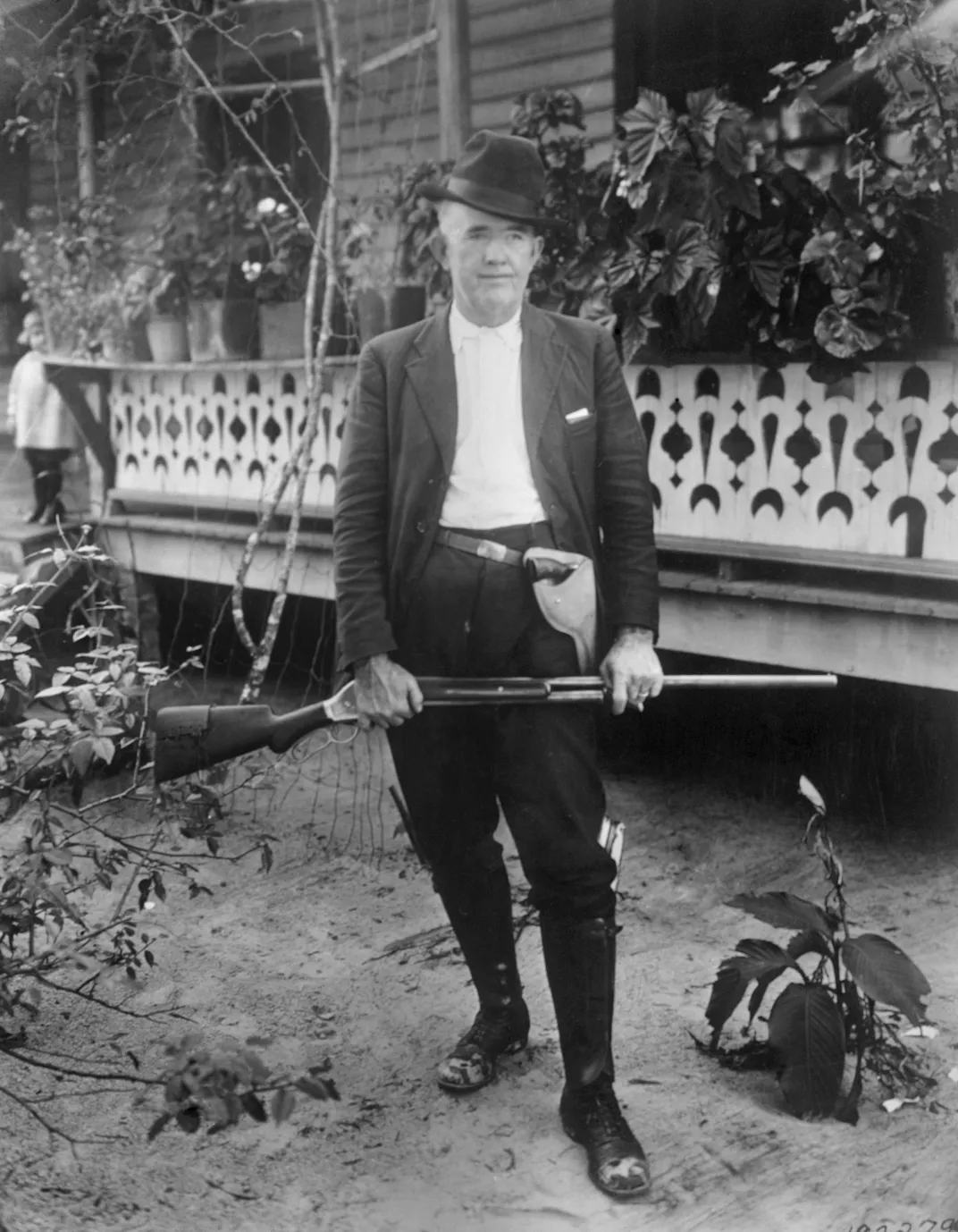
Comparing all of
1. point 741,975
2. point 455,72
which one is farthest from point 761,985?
point 455,72

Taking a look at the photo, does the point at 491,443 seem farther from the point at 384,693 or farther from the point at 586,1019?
the point at 586,1019

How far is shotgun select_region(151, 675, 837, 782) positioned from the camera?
289 cm

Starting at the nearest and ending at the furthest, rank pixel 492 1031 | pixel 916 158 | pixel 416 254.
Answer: pixel 492 1031, pixel 916 158, pixel 416 254

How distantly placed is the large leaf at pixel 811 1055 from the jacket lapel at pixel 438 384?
1.57m

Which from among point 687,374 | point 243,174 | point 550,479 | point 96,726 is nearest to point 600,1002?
point 550,479

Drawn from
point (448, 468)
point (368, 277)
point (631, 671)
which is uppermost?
point (368, 277)

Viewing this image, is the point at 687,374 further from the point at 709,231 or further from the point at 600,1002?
the point at 600,1002

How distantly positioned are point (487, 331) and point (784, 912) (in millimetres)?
Result: 1627

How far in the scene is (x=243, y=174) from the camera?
6836 millimetres

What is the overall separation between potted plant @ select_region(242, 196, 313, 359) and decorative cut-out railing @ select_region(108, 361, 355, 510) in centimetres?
28

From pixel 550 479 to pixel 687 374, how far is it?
2263 mm

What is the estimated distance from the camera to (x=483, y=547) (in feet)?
9.53

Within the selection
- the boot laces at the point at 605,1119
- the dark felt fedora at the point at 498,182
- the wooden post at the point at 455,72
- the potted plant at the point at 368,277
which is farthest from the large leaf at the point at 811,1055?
the wooden post at the point at 455,72

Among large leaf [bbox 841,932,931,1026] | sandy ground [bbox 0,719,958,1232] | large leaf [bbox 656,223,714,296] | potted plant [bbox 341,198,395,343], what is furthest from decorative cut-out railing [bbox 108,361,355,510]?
large leaf [bbox 841,932,931,1026]
